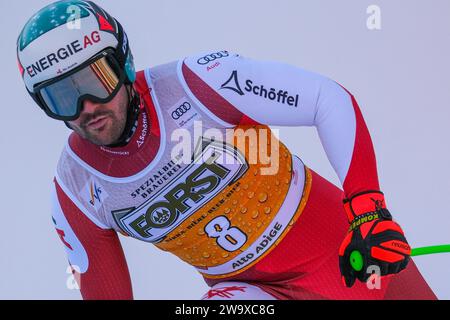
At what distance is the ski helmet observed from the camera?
2.57m

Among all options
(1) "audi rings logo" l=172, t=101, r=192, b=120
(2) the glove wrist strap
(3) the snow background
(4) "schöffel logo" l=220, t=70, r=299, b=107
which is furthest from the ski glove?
(3) the snow background

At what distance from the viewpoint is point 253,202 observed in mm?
2783

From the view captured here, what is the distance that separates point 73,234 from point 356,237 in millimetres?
765

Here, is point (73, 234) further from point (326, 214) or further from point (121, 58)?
point (326, 214)

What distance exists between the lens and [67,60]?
8.42 ft

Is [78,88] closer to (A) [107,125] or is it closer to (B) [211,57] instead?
(A) [107,125]

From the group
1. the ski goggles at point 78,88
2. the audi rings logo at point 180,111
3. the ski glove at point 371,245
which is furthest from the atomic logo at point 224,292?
the ski goggles at point 78,88

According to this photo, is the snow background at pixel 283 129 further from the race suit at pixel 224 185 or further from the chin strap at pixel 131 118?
the chin strap at pixel 131 118

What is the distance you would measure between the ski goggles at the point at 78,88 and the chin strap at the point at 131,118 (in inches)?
3.3

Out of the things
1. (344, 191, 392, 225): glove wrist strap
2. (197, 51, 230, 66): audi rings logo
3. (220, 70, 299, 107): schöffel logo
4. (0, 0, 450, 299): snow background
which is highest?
(197, 51, 230, 66): audi rings logo

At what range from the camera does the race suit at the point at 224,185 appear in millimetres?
2666

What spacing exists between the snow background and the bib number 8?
1.15 m

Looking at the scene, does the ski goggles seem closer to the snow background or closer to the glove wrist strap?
the glove wrist strap

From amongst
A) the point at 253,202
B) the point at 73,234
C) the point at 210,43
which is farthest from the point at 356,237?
the point at 210,43
